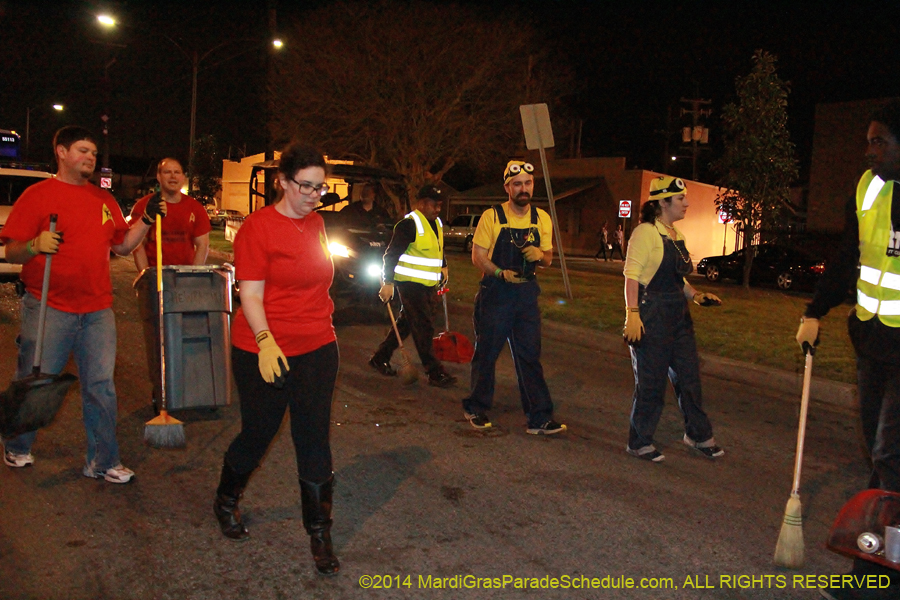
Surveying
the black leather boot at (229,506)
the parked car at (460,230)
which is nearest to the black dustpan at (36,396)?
the black leather boot at (229,506)

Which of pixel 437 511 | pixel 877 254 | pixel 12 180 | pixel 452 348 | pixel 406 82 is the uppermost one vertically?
pixel 406 82

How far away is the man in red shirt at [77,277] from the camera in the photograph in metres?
4.48

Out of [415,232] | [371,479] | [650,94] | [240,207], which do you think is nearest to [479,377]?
[371,479]

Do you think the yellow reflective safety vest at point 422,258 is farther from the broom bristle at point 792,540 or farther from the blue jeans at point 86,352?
the broom bristle at point 792,540

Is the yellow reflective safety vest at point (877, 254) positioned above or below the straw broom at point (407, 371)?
above

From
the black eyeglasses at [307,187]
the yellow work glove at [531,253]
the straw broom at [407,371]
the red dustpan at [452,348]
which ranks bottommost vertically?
the straw broom at [407,371]

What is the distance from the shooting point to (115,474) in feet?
15.5

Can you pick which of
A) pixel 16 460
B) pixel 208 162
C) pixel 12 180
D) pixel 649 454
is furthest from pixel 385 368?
pixel 208 162

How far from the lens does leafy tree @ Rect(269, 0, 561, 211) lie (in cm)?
2745

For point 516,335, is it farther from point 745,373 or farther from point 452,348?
point 745,373

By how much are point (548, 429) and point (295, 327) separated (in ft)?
9.57

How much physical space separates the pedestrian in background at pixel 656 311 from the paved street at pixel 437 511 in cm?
39

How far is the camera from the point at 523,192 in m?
5.82

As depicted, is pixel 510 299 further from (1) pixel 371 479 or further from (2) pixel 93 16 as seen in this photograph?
(2) pixel 93 16
